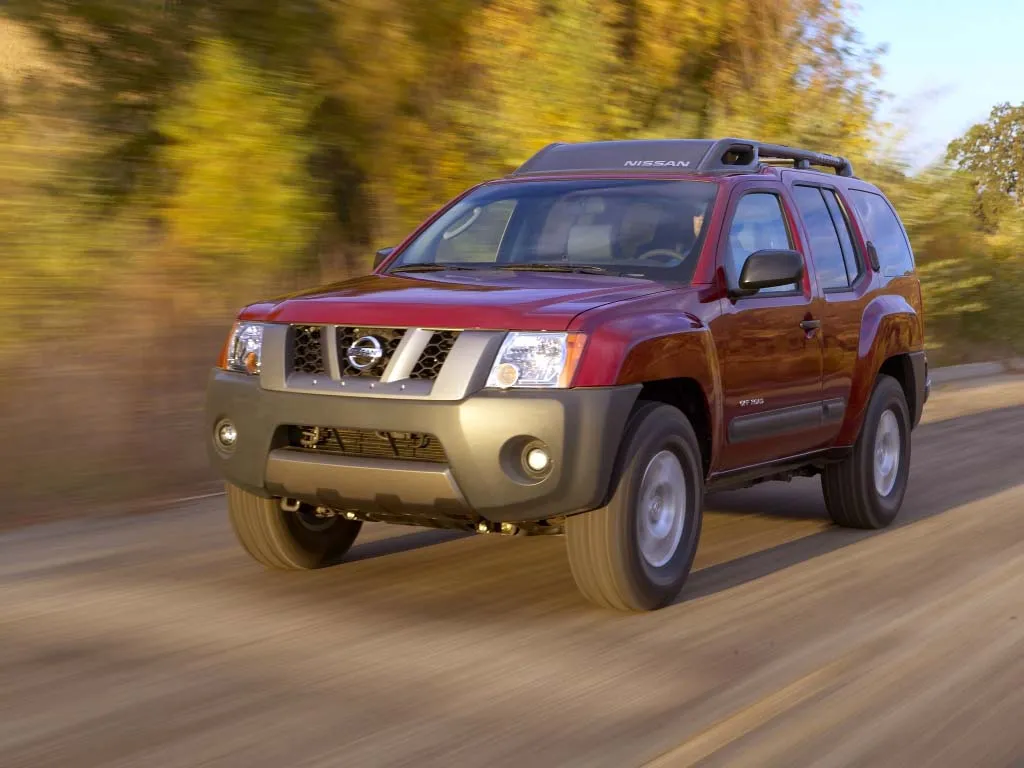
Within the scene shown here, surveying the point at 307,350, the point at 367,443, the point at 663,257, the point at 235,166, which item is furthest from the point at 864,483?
the point at 235,166

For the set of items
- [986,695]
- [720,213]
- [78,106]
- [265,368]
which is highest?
[78,106]

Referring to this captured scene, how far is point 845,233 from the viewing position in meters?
8.28

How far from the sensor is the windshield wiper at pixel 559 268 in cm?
662

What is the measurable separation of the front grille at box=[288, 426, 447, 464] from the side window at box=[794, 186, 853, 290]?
9.13 ft

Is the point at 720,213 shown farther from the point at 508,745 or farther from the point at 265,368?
the point at 508,745

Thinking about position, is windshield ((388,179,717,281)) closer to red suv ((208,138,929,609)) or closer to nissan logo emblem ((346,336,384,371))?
red suv ((208,138,929,609))

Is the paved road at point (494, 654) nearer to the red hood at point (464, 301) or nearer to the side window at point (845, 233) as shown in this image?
the red hood at point (464, 301)

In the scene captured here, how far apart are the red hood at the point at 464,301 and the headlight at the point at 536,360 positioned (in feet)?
0.16

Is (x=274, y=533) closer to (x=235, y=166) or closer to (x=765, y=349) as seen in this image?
(x=765, y=349)

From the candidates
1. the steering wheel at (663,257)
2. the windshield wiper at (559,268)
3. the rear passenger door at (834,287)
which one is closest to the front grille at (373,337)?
the windshield wiper at (559,268)

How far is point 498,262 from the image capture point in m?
6.93

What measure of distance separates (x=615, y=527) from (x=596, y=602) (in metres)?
0.41

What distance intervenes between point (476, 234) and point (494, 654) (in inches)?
101

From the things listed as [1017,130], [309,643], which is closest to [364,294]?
[309,643]
